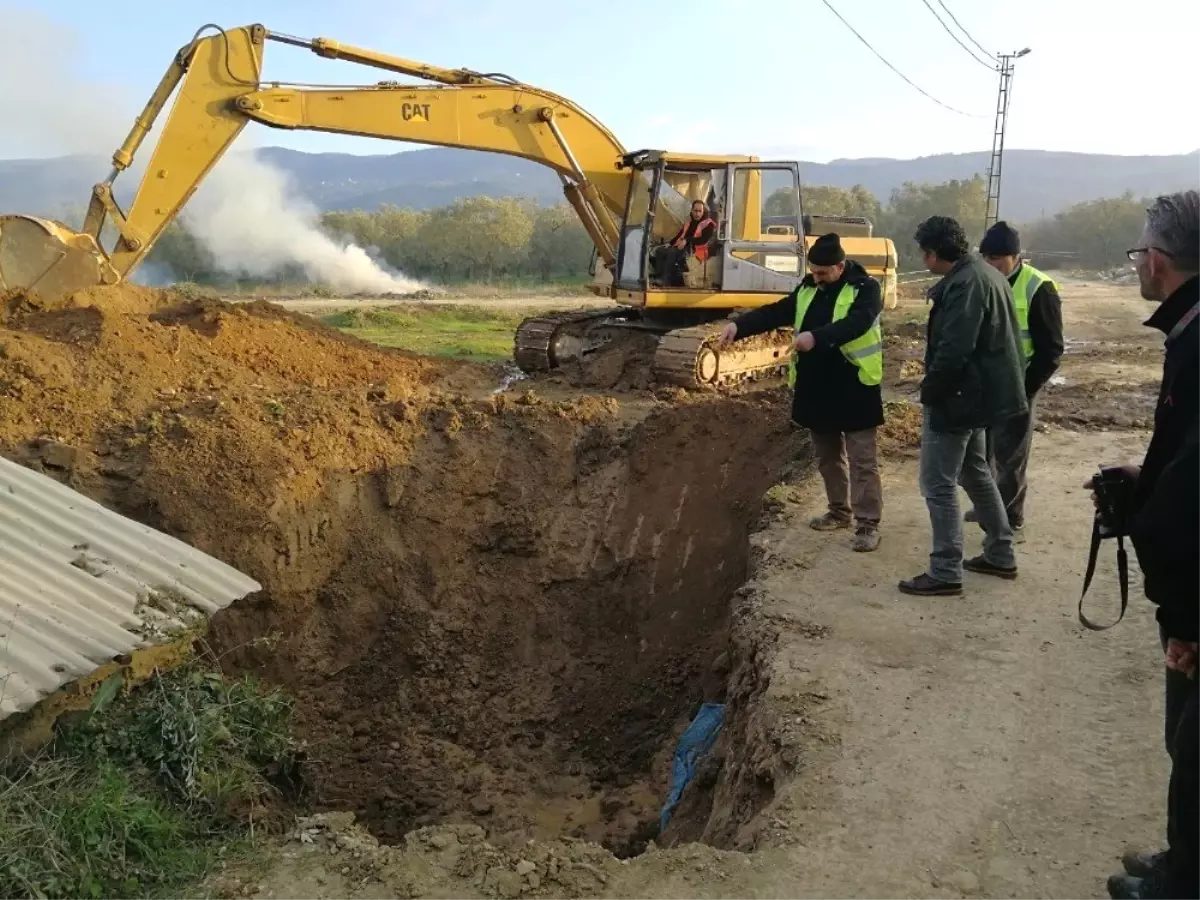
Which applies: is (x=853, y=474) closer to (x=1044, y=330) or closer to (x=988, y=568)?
(x=988, y=568)

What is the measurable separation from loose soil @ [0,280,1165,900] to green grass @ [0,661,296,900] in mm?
333

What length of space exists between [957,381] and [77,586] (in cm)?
471

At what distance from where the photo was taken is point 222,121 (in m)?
9.82

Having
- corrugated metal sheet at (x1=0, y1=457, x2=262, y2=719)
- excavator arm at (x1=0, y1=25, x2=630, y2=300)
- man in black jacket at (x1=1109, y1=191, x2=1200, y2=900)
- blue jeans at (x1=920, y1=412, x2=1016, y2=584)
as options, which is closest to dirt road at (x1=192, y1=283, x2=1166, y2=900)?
blue jeans at (x1=920, y1=412, x2=1016, y2=584)

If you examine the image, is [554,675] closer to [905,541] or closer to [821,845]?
[905,541]

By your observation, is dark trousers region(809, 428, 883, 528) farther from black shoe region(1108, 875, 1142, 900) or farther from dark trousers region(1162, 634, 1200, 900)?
dark trousers region(1162, 634, 1200, 900)

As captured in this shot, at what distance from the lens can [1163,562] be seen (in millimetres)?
2398

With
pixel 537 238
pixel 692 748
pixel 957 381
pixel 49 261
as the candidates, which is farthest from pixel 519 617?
pixel 537 238

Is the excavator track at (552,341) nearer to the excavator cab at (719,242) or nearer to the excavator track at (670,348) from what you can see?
the excavator track at (670,348)

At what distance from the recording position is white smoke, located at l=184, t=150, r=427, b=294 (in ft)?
153

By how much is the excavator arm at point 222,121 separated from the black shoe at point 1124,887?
31.7 feet

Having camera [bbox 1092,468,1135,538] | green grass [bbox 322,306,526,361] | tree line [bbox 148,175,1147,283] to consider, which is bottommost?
green grass [bbox 322,306,526,361]

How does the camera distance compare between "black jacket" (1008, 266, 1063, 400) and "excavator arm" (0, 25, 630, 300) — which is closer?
"black jacket" (1008, 266, 1063, 400)

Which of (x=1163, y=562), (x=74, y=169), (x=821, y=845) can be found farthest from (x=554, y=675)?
(x=74, y=169)
